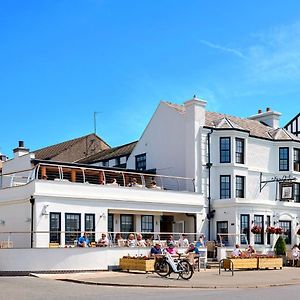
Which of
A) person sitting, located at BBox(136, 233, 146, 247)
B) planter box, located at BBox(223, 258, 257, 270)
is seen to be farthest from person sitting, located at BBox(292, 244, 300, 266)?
→ person sitting, located at BBox(136, 233, 146, 247)

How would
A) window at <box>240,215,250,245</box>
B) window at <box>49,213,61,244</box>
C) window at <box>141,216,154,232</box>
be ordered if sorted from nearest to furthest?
window at <box>49,213,61,244</box> → window at <box>141,216,154,232</box> → window at <box>240,215,250,245</box>

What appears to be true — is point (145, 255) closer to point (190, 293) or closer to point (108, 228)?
point (108, 228)

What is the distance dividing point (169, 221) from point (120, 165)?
8683 mm

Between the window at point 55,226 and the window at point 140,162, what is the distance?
11.8 meters

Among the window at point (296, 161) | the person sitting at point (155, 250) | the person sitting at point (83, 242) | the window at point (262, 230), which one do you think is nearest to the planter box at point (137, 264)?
the person sitting at point (155, 250)

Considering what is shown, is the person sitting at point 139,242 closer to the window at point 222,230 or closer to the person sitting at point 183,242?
the person sitting at point 183,242

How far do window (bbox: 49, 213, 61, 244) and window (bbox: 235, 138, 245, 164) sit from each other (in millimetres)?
12967

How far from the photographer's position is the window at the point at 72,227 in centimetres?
2892

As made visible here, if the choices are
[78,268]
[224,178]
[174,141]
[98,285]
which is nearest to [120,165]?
[174,141]

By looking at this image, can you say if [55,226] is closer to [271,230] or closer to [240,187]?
[240,187]

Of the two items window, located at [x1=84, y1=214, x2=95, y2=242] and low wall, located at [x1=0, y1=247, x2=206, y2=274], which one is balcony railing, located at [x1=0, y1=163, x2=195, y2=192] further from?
low wall, located at [x1=0, y1=247, x2=206, y2=274]

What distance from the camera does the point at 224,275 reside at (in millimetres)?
25344

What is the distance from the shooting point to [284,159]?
3906cm

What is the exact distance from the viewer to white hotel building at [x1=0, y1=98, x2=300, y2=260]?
28828 millimetres
